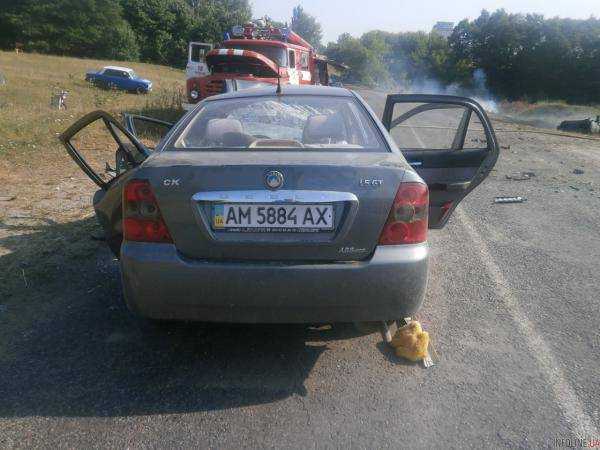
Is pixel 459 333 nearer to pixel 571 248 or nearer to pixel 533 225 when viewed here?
pixel 571 248

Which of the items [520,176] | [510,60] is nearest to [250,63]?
[520,176]

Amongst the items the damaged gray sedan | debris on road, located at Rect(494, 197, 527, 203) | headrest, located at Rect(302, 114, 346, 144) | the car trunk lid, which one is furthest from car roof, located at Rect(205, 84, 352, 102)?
debris on road, located at Rect(494, 197, 527, 203)

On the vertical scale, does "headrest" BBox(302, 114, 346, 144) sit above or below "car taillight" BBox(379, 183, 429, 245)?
above

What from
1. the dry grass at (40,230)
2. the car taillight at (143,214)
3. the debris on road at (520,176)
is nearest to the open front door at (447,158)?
the car taillight at (143,214)

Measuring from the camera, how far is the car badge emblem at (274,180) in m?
2.45

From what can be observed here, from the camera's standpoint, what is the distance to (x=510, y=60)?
6100 cm

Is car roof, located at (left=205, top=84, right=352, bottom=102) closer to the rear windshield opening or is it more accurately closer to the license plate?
the rear windshield opening

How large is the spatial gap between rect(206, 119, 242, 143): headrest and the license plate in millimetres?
873

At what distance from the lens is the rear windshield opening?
308cm

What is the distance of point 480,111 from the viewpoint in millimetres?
4285

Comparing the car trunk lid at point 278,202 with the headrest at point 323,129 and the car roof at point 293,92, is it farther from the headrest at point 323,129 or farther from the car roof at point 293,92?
the car roof at point 293,92

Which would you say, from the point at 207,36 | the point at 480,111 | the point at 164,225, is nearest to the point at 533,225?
the point at 480,111

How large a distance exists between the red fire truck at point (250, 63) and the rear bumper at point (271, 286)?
7.18m

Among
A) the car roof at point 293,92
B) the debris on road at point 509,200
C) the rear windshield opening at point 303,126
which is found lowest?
the debris on road at point 509,200
